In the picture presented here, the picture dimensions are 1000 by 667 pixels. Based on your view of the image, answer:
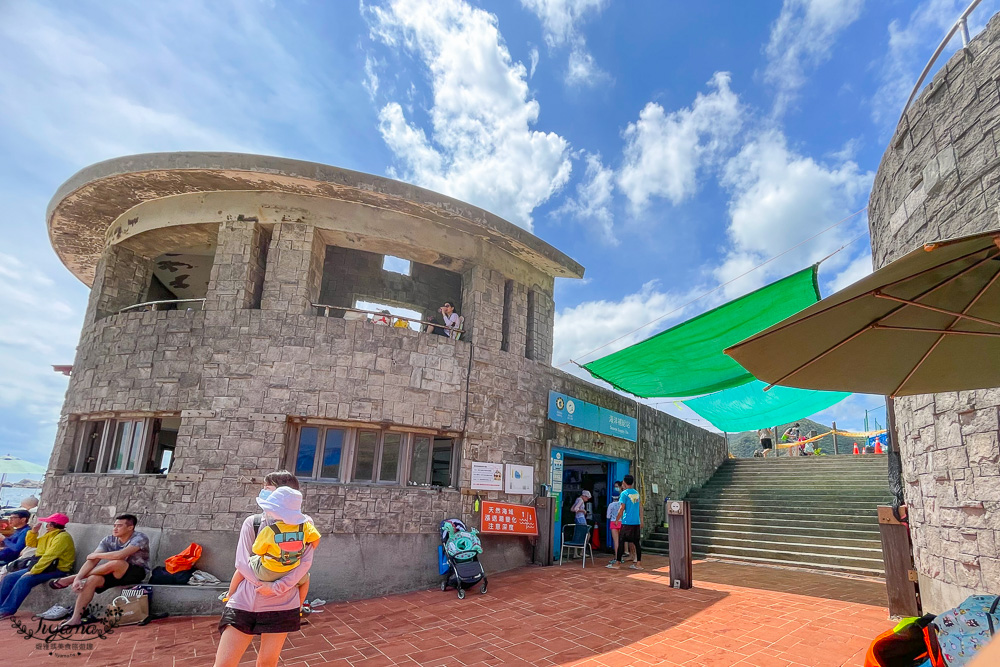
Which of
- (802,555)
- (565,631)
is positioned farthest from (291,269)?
(802,555)

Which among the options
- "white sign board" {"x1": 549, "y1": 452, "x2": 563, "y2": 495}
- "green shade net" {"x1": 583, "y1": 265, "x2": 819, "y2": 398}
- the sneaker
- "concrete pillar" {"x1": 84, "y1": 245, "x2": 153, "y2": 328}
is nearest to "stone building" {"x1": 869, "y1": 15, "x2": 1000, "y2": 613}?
"green shade net" {"x1": 583, "y1": 265, "x2": 819, "y2": 398}

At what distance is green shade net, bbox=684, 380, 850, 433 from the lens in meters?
10.0

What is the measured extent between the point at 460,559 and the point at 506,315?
14.3 ft

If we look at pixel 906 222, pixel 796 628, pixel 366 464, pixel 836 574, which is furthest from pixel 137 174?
pixel 836 574

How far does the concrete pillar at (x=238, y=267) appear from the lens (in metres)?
7.83

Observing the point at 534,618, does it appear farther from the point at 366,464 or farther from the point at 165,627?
the point at 165,627

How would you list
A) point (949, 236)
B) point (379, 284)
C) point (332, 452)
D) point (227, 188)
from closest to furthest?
point (949, 236)
point (332, 452)
point (227, 188)
point (379, 284)

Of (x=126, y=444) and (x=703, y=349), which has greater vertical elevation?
(x=703, y=349)

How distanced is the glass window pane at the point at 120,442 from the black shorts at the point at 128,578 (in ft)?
7.53

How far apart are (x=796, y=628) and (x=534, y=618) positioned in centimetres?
260

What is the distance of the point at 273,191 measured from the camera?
824 cm

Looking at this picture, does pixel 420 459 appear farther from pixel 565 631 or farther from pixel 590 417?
pixel 590 417

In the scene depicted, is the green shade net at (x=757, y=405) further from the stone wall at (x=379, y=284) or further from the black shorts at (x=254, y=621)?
the black shorts at (x=254, y=621)

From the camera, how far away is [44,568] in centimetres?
650
